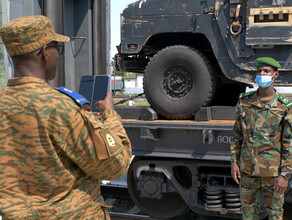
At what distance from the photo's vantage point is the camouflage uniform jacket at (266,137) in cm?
333

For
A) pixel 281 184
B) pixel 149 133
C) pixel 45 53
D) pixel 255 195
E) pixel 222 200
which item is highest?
pixel 45 53

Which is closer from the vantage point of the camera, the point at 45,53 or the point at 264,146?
the point at 45,53

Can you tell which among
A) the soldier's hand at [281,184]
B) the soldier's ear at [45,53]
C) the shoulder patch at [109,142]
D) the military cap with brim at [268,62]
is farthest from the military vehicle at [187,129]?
the soldier's ear at [45,53]

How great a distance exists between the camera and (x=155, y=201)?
16.4 ft

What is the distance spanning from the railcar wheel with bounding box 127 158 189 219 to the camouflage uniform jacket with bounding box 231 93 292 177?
155 centimetres

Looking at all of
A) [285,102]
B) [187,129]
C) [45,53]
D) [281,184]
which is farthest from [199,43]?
[45,53]

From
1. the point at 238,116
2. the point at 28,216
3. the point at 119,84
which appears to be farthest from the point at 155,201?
the point at 28,216

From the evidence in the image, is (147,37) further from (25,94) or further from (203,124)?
(25,94)

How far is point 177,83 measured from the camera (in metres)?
4.59

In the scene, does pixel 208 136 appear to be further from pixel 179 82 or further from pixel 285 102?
pixel 285 102

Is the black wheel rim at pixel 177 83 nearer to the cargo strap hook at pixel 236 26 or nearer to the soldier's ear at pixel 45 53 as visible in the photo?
the cargo strap hook at pixel 236 26

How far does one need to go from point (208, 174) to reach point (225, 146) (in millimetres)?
450

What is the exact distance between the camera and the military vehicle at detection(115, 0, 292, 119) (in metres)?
4.14

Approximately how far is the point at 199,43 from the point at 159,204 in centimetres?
202
